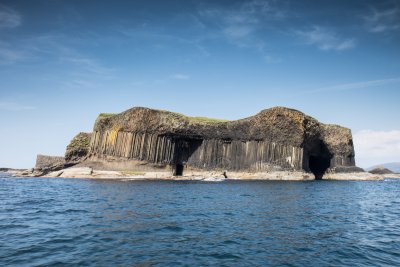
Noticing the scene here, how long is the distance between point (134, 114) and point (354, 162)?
229 ft

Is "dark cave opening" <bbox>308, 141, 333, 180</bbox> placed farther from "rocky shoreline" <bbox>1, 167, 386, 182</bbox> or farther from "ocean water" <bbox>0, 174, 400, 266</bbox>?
"ocean water" <bbox>0, 174, 400, 266</bbox>

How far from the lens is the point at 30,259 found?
11.8 metres

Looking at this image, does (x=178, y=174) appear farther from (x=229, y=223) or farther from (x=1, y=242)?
(x=1, y=242)

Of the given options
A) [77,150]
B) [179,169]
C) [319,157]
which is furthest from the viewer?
[319,157]

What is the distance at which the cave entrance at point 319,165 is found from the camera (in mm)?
97650

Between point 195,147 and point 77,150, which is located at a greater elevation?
point 195,147

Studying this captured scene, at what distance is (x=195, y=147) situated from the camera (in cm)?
8219

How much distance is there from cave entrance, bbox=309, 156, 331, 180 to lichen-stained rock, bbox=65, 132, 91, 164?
68.9m

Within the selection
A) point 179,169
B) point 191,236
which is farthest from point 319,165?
point 191,236

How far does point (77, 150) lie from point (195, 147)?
105 feet

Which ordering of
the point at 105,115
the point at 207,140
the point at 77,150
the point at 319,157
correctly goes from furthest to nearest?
the point at 319,157
the point at 77,150
the point at 105,115
the point at 207,140

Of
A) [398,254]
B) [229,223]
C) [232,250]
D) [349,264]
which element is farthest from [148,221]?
[398,254]

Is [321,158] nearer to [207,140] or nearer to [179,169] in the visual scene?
[207,140]

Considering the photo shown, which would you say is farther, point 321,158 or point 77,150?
point 321,158
